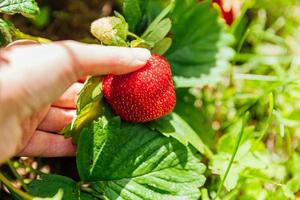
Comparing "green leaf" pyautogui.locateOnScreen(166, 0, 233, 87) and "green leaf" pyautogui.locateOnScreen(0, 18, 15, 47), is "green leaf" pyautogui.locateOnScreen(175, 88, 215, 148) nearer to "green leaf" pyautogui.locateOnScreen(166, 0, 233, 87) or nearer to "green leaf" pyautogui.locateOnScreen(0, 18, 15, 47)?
"green leaf" pyautogui.locateOnScreen(166, 0, 233, 87)

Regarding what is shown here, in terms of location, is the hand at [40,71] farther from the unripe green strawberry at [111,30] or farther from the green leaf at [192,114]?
the green leaf at [192,114]

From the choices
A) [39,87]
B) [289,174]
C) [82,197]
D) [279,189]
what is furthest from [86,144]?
[289,174]

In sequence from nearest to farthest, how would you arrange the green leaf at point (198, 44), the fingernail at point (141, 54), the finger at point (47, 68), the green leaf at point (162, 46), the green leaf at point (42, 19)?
1. the finger at point (47, 68)
2. the fingernail at point (141, 54)
3. the green leaf at point (162, 46)
4. the green leaf at point (198, 44)
5. the green leaf at point (42, 19)

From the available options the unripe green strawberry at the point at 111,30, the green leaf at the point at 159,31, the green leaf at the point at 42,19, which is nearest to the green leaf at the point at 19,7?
the unripe green strawberry at the point at 111,30

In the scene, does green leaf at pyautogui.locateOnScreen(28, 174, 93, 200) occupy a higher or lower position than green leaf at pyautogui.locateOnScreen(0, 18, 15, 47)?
lower

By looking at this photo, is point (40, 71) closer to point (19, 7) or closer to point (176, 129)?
point (19, 7)

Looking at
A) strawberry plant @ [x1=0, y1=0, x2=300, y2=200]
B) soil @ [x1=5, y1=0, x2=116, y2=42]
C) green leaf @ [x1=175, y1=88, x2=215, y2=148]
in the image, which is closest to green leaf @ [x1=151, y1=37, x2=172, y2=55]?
strawberry plant @ [x1=0, y1=0, x2=300, y2=200]
